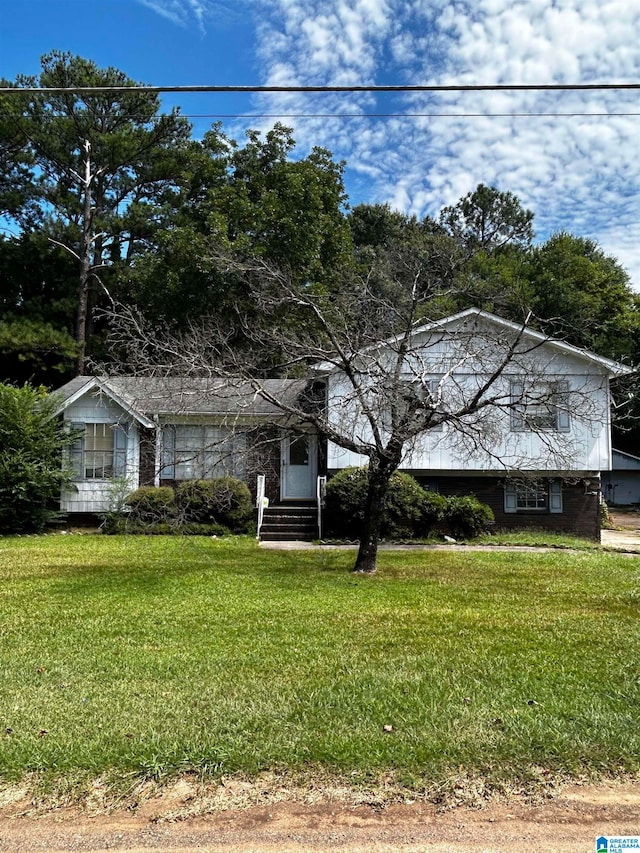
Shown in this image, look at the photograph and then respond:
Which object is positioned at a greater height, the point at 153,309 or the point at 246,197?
the point at 246,197

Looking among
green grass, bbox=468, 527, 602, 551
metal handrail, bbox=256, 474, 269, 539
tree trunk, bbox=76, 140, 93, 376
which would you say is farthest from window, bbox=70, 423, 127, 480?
green grass, bbox=468, 527, 602, 551

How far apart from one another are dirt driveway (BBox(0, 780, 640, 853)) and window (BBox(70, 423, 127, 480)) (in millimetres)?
15346

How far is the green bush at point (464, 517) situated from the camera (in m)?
16.8

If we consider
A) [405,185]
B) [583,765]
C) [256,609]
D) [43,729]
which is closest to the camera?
[583,765]

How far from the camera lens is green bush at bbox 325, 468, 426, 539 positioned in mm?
16156

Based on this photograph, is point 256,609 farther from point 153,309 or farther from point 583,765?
point 153,309

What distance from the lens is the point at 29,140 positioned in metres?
28.0

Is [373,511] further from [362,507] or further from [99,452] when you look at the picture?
[99,452]

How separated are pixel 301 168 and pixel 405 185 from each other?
857 cm

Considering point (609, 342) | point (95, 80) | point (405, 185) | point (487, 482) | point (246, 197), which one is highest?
point (95, 80)

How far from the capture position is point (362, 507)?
633 inches

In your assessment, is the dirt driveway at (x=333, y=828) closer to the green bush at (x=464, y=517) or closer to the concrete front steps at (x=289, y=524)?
the concrete front steps at (x=289, y=524)

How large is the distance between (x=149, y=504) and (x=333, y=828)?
→ 1391cm

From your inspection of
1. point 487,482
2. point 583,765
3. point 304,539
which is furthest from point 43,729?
point 487,482
